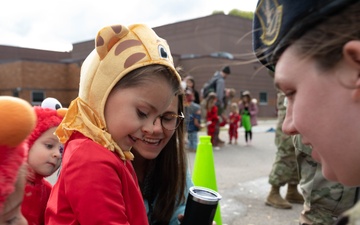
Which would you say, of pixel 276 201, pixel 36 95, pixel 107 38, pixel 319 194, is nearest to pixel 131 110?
pixel 107 38

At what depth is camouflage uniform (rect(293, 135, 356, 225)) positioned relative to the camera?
204 cm

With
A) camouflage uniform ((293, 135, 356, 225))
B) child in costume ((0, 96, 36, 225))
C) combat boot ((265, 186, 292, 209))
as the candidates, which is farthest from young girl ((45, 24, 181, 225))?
combat boot ((265, 186, 292, 209))

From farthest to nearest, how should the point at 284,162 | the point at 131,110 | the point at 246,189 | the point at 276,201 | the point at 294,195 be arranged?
the point at 246,189 < the point at 294,195 < the point at 276,201 < the point at 284,162 < the point at 131,110

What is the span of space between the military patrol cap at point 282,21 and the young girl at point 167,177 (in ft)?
3.54

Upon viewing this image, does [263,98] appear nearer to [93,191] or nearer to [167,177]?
[167,177]

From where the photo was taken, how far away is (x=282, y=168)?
13.8ft

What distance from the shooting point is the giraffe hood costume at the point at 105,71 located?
151 cm

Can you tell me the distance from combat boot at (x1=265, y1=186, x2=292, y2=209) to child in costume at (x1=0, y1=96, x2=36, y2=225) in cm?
380

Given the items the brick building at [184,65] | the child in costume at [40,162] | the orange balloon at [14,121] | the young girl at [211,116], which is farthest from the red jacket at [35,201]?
the brick building at [184,65]

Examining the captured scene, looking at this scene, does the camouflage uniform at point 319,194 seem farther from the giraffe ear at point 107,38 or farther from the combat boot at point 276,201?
the combat boot at point 276,201

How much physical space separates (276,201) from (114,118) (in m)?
3.47

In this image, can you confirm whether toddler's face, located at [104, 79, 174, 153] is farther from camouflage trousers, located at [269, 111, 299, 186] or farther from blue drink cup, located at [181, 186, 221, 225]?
camouflage trousers, located at [269, 111, 299, 186]

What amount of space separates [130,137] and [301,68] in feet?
3.05

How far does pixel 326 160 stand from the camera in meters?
0.88
